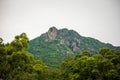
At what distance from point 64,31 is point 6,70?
131764 mm

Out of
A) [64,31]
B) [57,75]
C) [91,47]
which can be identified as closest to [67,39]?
[64,31]

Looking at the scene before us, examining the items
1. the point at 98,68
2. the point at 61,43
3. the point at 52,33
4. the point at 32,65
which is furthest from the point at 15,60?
the point at 52,33

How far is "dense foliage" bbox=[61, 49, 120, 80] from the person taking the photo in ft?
70.3

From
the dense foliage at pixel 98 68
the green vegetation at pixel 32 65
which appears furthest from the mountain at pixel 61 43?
the green vegetation at pixel 32 65

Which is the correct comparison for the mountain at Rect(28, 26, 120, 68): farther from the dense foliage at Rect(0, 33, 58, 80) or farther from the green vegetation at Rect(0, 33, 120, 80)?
the dense foliage at Rect(0, 33, 58, 80)

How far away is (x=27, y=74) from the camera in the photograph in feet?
68.9

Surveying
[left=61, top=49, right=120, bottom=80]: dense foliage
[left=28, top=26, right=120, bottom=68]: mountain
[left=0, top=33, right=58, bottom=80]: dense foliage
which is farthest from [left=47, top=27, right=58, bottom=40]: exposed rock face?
[left=0, top=33, right=58, bottom=80]: dense foliage

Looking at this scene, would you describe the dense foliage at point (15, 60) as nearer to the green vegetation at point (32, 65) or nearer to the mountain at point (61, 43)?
the green vegetation at point (32, 65)

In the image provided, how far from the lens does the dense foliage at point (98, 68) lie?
21422 mm

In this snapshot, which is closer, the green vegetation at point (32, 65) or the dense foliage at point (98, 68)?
the green vegetation at point (32, 65)

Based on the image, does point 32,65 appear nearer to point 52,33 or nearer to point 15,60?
point 15,60

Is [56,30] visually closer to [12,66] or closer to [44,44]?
[44,44]

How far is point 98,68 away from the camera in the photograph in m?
22.1

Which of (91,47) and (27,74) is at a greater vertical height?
(91,47)
